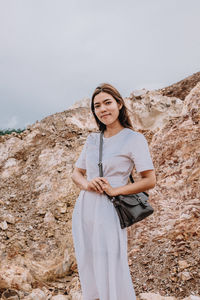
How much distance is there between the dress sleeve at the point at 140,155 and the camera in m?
1.70

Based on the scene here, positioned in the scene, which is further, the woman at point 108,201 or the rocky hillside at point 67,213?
the rocky hillside at point 67,213

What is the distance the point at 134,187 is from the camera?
5.61 ft

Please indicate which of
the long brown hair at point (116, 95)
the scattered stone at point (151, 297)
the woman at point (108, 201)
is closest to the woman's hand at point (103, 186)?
the woman at point (108, 201)

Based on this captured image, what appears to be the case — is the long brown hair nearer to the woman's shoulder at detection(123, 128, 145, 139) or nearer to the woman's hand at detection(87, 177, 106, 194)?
the woman's shoulder at detection(123, 128, 145, 139)

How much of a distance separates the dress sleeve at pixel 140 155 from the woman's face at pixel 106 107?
0.25m

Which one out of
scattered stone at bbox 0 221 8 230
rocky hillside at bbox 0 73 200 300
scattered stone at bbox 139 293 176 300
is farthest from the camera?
scattered stone at bbox 0 221 8 230

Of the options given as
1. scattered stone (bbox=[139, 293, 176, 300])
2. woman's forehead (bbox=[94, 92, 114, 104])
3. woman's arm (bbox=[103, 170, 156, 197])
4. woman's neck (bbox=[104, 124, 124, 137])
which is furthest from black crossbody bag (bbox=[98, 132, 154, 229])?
scattered stone (bbox=[139, 293, 176, 300])

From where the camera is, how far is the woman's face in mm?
1873

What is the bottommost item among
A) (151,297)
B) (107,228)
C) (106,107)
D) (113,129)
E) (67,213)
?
(151,297)

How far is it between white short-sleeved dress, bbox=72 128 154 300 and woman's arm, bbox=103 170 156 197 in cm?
6

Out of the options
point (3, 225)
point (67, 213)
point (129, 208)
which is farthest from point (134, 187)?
point (67, 213)

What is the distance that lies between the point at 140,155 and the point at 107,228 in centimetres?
52

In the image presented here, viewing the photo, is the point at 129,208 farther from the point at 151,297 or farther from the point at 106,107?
the point at 151,297

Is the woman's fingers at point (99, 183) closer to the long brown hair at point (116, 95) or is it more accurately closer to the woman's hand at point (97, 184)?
the woman's hand at point (97, 184)
